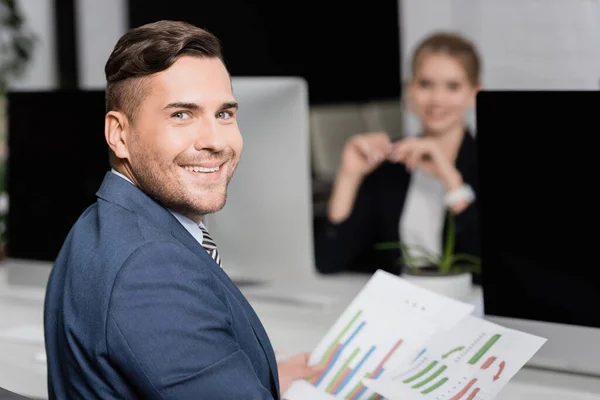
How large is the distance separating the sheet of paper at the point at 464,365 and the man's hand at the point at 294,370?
139 mm

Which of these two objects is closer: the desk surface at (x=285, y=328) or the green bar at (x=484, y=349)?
the green bar at (x=484, y=349)

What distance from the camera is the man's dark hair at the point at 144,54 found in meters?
1.20

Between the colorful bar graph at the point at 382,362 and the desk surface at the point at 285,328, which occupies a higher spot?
the colorful bar graph at the point at 382,362

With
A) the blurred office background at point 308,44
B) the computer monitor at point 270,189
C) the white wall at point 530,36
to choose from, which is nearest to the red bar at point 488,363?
the computer monitor at point 270,189

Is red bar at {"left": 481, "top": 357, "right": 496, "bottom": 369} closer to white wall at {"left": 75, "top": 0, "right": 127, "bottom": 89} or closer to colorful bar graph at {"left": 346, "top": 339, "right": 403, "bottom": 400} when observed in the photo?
colorful bar graph at {"left": 346, "top": 339, "right": 403, "bottom": 400}

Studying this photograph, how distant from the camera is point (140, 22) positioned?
5309mm

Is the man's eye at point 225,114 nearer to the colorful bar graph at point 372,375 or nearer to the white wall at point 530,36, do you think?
the colorful bar graph at point 372,375

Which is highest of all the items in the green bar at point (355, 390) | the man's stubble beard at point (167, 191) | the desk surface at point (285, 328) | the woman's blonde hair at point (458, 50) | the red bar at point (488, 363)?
the woman's blonde hair at point (458, 50)

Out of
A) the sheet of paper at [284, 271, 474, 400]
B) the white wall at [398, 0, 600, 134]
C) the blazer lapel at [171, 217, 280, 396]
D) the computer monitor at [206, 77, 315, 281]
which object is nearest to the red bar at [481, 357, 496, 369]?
the sheet of paper at [284, 271, 474, 400]

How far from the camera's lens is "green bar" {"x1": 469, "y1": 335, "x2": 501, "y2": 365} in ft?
4.77

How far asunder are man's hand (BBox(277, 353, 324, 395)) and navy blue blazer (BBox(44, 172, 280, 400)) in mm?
330

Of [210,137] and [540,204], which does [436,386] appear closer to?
[540,204]

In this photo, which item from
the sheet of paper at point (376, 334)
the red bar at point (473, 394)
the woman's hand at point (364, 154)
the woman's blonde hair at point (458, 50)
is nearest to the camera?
the red bar at point (473, 394)

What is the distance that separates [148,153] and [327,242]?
162 cm
